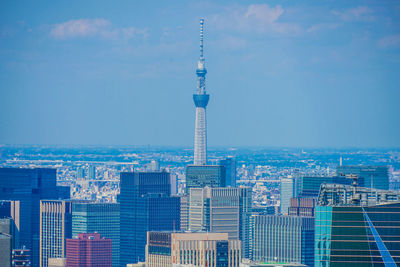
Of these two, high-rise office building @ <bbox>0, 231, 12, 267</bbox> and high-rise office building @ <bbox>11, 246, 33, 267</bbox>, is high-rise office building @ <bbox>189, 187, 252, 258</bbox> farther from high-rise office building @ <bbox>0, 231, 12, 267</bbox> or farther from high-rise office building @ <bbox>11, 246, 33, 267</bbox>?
high-rise office building @ <bbox>0, 231, 12, 267</bbox>

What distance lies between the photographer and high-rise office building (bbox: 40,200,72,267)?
143000mm

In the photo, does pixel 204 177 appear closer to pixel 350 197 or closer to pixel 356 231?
pixel 350 197

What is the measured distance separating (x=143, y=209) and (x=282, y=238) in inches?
1193

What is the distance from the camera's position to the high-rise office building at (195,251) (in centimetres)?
9344

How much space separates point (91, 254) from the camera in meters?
123

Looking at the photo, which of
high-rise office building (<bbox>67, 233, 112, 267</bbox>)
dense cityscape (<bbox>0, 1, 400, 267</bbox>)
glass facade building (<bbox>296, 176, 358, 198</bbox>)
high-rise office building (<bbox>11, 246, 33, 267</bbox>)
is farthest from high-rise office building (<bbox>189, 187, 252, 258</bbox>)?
high-rise office building (<bbox>11, 246, 33, 267</bbox>)

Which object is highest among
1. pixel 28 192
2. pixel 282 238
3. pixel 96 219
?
pixel 28 192

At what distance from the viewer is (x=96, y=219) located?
151375mm

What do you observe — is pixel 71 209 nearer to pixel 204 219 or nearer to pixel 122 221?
pixel 122 221

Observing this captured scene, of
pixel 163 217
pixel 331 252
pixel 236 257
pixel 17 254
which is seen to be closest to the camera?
pixel 331 252

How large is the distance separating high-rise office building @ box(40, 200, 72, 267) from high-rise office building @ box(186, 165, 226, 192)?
1537cm

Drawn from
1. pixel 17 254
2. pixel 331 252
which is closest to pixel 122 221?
pixel 17 254

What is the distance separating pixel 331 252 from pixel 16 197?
113568 mm

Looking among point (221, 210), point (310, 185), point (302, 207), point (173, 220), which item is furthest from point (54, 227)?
point (302, 207)
